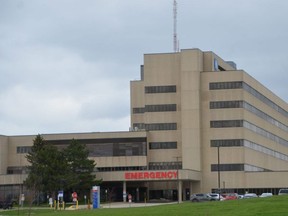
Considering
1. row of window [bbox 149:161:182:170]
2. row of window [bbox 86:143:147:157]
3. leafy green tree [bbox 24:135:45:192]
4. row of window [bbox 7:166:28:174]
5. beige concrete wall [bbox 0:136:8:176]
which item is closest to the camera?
leafy green tree [bbox 24:135:45:192]

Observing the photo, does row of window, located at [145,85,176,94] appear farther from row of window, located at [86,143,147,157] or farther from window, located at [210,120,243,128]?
row of window, located at [86,143,147,157]

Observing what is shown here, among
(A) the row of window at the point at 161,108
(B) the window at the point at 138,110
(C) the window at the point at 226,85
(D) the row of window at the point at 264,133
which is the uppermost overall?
(C) the window at the point at 226,85

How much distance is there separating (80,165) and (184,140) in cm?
2263

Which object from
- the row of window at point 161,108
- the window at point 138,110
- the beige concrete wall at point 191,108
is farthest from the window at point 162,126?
the window at point 138,110

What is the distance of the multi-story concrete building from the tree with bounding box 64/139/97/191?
652 centimetres

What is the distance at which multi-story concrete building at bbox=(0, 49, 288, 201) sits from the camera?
12106 centimetres

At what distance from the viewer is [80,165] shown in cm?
11050

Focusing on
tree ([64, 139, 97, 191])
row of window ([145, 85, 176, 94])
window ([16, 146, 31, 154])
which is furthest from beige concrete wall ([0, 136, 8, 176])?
row of window ([145, 85, 176, 94])

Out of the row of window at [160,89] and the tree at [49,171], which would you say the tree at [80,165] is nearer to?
the tree at [49,171]

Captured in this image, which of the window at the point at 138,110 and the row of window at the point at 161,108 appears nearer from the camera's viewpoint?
the row of window at the point at 161,108

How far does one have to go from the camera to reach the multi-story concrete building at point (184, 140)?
121 m

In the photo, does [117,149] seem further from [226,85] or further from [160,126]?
[226,85]

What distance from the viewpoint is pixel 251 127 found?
4975 inches

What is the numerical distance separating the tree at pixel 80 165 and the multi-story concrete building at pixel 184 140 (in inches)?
257
